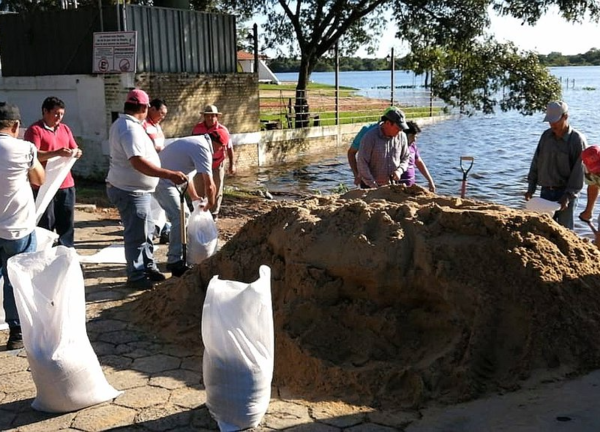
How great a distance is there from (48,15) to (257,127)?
6.26m

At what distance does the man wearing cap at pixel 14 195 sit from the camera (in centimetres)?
445

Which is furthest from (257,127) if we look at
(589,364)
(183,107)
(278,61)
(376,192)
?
(589,364)

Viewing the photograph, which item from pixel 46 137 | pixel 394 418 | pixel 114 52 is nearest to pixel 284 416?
pixel 394 418

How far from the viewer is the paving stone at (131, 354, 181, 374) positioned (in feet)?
14.4

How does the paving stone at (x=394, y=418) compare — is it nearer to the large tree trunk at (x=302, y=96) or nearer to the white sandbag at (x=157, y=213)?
the white sandbag at (x=157, y=213)

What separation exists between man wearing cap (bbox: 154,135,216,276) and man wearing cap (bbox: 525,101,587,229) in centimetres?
326

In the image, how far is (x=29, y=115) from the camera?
53.4 ft

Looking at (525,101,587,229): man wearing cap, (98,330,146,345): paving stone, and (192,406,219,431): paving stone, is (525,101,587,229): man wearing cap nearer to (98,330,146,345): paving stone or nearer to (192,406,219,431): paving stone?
(98,330,146,345): paving stone

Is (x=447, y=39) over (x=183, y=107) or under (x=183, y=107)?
over

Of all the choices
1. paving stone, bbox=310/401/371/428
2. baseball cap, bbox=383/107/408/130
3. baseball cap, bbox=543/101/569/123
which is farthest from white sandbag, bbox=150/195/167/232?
paving stone, bbox=310/401/371/428

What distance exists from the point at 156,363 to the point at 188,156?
2.47 metres

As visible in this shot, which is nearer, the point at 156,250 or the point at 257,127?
the point at 156,250

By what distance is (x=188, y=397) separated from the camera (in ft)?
12.9

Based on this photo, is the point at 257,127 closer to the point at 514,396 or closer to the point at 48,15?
the point at 48,15
